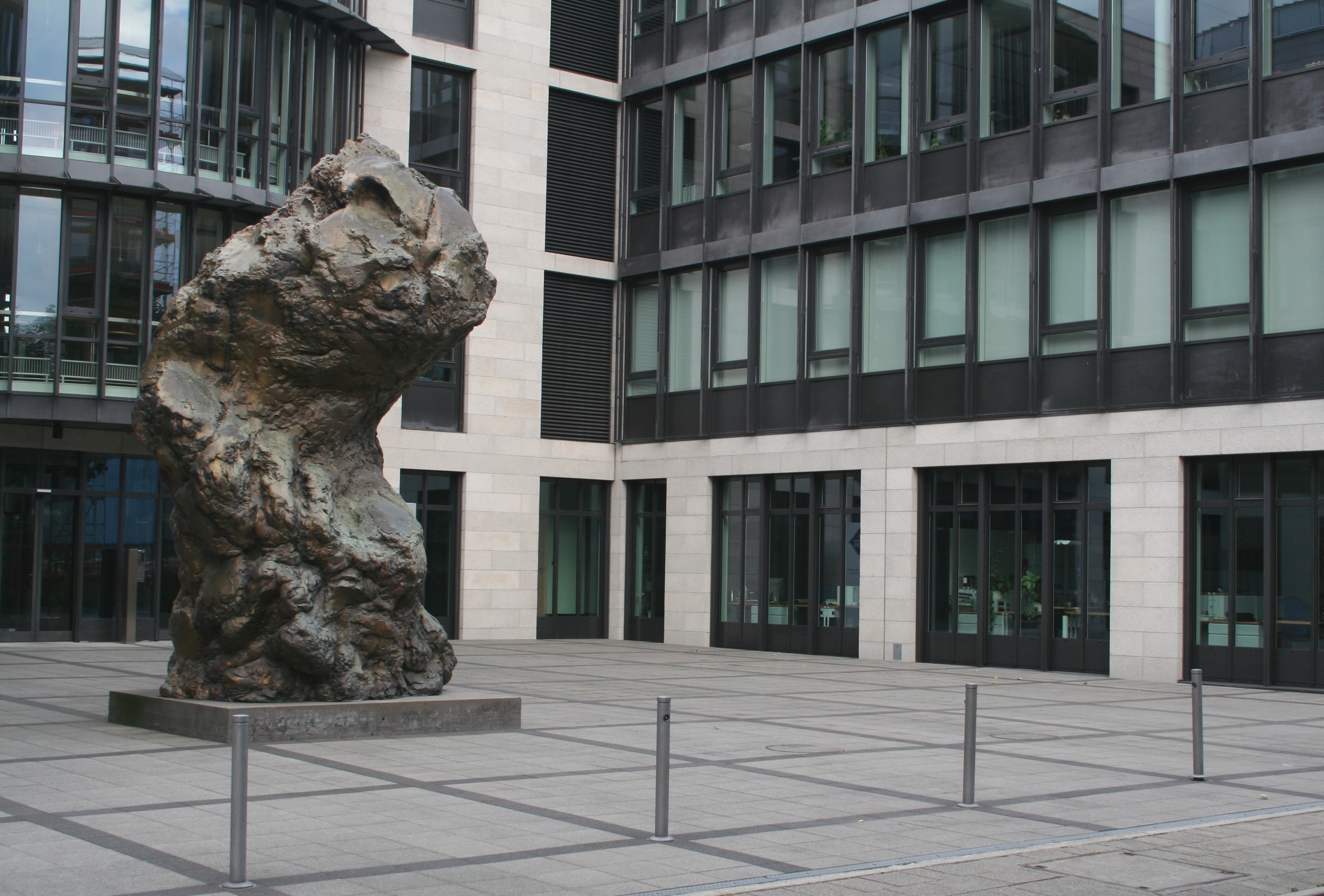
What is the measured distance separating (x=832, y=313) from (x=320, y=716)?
17684 millimetres

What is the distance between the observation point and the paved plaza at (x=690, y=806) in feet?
24.5

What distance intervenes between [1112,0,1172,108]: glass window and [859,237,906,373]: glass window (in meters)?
4.97

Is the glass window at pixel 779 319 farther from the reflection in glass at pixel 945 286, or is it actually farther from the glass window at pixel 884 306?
the reflection in glass at pixel 945 286

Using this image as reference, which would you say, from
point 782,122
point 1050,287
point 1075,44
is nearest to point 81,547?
point 782,122

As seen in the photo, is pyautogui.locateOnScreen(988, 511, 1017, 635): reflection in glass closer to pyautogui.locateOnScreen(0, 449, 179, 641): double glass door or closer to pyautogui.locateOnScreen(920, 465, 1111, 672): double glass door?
pyautogui.locateOnScreen(920, 465, 1111, 672): double glass door

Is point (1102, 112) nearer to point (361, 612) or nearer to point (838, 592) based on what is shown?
point (838, 592)

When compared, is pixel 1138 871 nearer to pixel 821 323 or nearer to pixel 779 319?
pixel 821 323

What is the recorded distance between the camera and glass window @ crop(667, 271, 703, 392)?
3075 cm

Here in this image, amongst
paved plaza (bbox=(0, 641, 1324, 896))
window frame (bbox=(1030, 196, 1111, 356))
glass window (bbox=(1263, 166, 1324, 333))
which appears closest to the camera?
paved plaza (bbox=(0, 641, 1324, 896))

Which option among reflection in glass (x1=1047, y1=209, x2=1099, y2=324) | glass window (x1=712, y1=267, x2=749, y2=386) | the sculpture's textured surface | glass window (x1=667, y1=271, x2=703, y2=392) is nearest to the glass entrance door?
glass window (x1=667, y1=271, x2=703, y2=392)

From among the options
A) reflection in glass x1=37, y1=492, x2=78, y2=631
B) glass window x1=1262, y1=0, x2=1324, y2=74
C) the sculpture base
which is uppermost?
glass window x1=1262, y1=0, x2=1324, y2=74

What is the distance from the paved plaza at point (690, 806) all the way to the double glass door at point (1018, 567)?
643 cm

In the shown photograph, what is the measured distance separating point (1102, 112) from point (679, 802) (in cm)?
1749

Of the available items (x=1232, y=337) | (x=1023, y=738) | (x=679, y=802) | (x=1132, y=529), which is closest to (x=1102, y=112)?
(x=1232, y=337)
